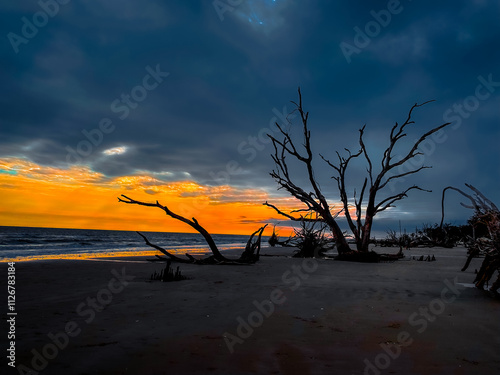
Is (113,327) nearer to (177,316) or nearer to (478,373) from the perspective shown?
(177,316)

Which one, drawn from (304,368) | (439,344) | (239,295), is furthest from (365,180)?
(304,368)

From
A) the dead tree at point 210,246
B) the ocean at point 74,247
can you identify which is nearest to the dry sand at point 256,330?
the dead tree at point 210,246

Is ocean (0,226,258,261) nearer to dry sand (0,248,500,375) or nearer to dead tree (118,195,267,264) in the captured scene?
dead tree (118,195,267,264)

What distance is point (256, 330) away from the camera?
3.09 meters

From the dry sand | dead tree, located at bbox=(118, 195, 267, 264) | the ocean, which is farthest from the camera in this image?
the ocean

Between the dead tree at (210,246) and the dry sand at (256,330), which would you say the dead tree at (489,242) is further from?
the dead tree at (210,246)

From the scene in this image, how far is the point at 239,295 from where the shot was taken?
4.83 m

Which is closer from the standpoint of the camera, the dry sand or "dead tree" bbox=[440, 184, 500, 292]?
the dry sand

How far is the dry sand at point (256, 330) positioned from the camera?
2.29m

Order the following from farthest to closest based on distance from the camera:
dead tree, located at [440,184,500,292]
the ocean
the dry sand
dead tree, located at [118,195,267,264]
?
the ocean → dead tree, located at [118,195,267,264] → dead tree, located at [440,184,500,292] → the dry sand

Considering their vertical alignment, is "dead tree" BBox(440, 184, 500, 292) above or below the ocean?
above

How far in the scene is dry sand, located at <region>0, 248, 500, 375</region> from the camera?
2.29 meters

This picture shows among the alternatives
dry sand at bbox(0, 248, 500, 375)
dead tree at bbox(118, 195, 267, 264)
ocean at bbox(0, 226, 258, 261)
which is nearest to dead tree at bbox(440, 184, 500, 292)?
dry sand at bbox(0, 248, 500, 375)

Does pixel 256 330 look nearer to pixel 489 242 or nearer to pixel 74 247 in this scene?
pixel 489 242
